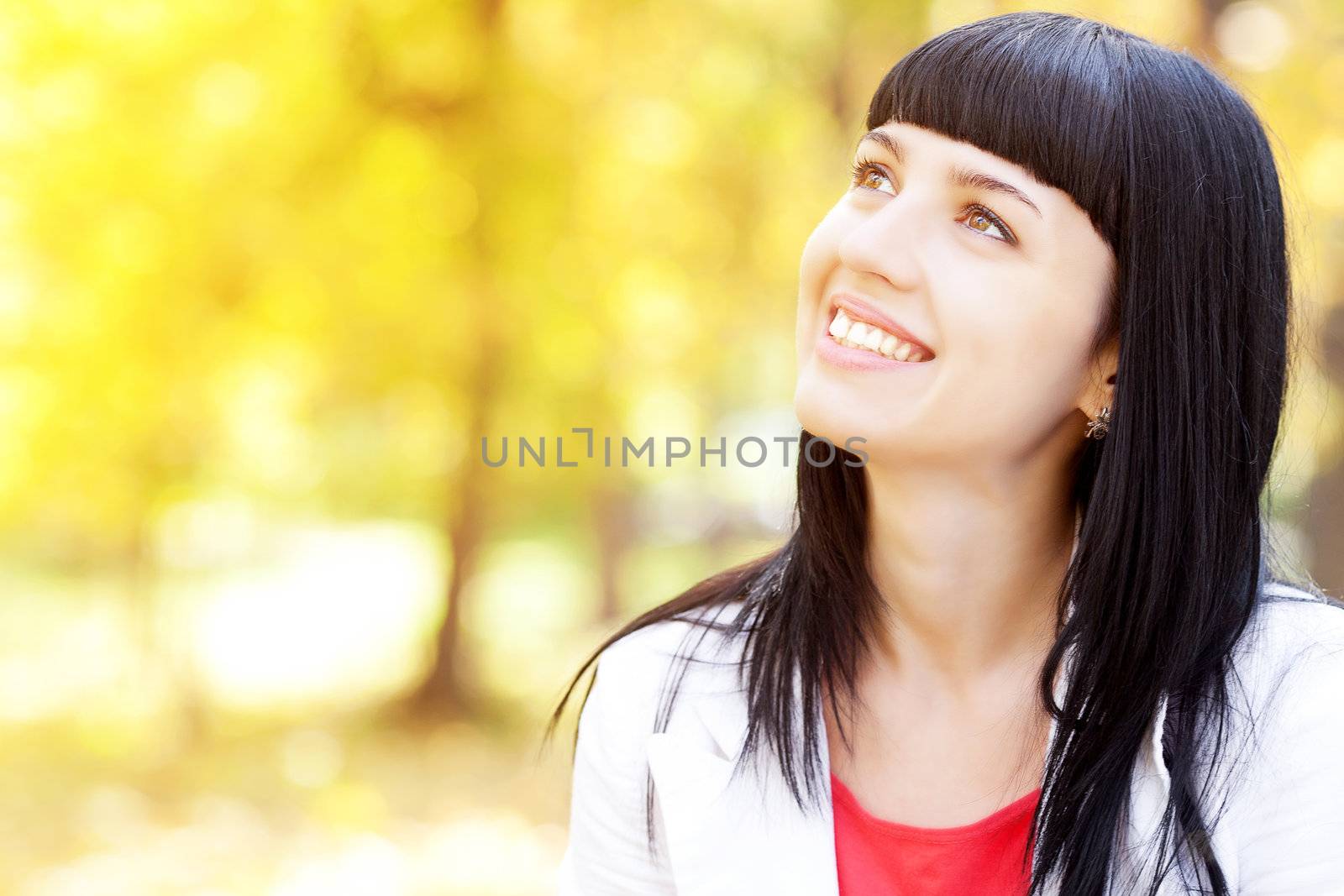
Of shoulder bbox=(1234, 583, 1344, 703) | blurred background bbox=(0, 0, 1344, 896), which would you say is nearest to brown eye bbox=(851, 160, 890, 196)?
shoulder bbox=(1234, 583, 1344, 703)

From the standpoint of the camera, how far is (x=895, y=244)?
1346mm

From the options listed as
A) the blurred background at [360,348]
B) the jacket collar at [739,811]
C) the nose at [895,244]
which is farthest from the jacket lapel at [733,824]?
the blurred background at [360,348]

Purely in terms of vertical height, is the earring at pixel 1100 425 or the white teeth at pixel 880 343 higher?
the white teeth at pixel 880 343

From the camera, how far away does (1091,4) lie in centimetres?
365

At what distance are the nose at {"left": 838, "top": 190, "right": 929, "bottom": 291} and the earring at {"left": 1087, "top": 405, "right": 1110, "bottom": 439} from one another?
0.96 ft

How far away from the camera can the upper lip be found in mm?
1351

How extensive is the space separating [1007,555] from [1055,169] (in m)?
0.48

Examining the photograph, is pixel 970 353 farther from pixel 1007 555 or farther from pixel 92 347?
pixel 92 347

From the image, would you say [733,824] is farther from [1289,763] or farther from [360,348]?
[360,348]

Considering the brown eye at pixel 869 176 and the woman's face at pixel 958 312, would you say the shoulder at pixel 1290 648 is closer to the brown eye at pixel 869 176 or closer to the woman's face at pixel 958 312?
the woman's face at pixel 958 312

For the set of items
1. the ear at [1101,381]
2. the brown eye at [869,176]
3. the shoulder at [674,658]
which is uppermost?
the brown eye at [869,176]

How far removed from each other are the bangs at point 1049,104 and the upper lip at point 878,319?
0.21 metres

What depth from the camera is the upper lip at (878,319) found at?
135 centimetres

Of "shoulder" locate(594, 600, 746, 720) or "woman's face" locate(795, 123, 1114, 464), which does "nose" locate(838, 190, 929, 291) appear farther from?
"shoulder" locate(594, 600, 746, 720)
